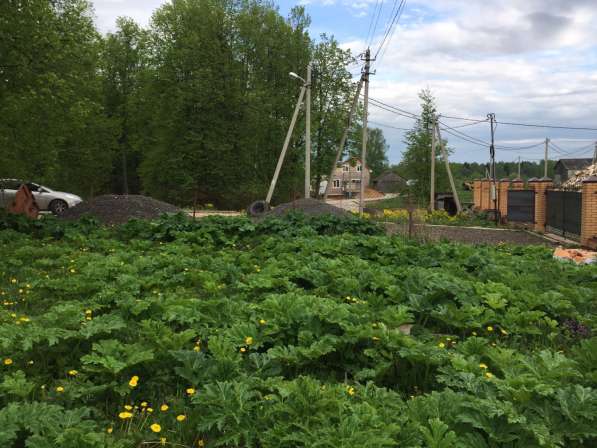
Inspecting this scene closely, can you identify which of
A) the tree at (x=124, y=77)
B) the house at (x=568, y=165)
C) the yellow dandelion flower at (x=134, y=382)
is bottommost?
the yellow dandelion flower at (x=134, y=382)

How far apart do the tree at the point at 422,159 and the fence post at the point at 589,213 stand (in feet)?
62.0

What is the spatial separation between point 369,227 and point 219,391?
10694 mm

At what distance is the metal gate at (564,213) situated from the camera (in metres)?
16.3

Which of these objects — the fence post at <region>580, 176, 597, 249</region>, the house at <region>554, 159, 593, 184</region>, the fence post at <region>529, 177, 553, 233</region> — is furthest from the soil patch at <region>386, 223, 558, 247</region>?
the house at <region>554, 159, 593, 184</region>

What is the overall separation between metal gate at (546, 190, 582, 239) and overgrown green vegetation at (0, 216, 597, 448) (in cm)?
963

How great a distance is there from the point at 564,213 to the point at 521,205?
3916 mm

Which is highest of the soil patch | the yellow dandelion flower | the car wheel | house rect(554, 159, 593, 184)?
house rect(554, 159, 593, 184)

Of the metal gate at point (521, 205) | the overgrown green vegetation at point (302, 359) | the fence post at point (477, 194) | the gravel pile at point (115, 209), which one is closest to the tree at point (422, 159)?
the fence post at point (477, 194)

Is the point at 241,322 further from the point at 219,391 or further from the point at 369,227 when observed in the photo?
the point at 369,227

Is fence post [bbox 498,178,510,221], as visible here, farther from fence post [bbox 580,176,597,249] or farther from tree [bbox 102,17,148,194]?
tree [bbox 102,17,148,194]

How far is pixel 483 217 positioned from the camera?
25672 mm

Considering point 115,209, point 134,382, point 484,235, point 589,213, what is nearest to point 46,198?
point 115,209

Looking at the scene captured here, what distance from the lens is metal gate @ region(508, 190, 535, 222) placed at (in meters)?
21.0

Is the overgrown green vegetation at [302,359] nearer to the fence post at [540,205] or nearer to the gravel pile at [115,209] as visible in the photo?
the gravel pile at [115,209]
